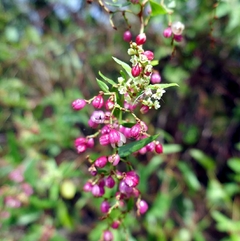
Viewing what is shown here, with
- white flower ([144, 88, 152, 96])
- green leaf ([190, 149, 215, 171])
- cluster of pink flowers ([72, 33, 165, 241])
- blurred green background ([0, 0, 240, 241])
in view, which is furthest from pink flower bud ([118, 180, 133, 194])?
green leaf ([190, 149, 215, 171])

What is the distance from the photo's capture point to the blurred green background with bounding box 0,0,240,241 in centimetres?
189

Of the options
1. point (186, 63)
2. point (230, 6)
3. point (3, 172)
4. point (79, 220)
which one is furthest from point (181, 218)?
point (230, 6)

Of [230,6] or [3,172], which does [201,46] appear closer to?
[230,6]

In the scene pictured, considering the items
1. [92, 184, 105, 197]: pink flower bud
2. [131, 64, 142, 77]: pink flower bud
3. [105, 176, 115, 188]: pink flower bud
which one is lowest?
[92, 184, 105, 197]: pink flower bud

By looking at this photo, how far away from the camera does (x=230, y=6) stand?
1566mm

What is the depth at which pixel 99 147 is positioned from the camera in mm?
2080

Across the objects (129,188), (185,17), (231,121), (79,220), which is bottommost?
(79,220)

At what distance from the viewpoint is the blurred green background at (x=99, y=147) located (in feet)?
6.21

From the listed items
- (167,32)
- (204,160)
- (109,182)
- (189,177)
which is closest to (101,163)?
(109,182)

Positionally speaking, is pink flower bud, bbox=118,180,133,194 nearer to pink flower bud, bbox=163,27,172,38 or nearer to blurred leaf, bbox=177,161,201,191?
pink flower bud, bbox=163,27,172,38

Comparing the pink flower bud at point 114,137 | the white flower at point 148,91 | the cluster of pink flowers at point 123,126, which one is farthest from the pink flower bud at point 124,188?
the white flower at point 148,91

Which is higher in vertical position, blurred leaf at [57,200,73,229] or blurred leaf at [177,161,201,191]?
blurred leaf at [177,161,201,191]

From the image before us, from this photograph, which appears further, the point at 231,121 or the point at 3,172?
the point at 231,121

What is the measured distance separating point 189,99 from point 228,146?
36 centimetres
